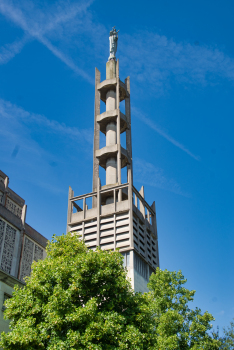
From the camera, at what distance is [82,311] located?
62.0 feet

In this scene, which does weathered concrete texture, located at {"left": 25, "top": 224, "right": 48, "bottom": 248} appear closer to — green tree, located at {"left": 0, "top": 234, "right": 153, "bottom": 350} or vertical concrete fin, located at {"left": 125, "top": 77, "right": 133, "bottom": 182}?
green tree, located at {"left": 0, "top": 234, "right": 153, "bottom": 350}

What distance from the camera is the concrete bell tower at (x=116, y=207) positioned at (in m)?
40.3

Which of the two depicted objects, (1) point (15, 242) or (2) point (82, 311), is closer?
(2) point (82, 311)

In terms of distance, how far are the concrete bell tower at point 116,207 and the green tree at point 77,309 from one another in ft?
45.8

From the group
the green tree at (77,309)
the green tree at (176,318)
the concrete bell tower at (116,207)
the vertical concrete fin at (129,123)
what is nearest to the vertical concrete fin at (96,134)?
the concrete bell tower at (116,207)

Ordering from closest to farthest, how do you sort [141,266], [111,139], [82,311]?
[82,311]
[141,266]
[111,139]

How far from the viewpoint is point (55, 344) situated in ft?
60.4

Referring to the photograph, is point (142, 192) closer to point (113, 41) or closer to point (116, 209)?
point (116, 209)

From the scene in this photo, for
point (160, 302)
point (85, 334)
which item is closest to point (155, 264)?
point (160, 302)

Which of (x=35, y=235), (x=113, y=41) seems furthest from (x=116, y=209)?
(x=113, y=41)

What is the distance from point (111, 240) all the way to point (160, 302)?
1541 cm

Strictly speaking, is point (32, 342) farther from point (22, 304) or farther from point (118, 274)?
point (118, 274)

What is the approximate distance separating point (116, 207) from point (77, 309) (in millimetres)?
23283

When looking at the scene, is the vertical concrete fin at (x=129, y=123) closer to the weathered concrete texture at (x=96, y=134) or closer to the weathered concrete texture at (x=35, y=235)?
the weathered concrete texture at (x=96, y=134)
